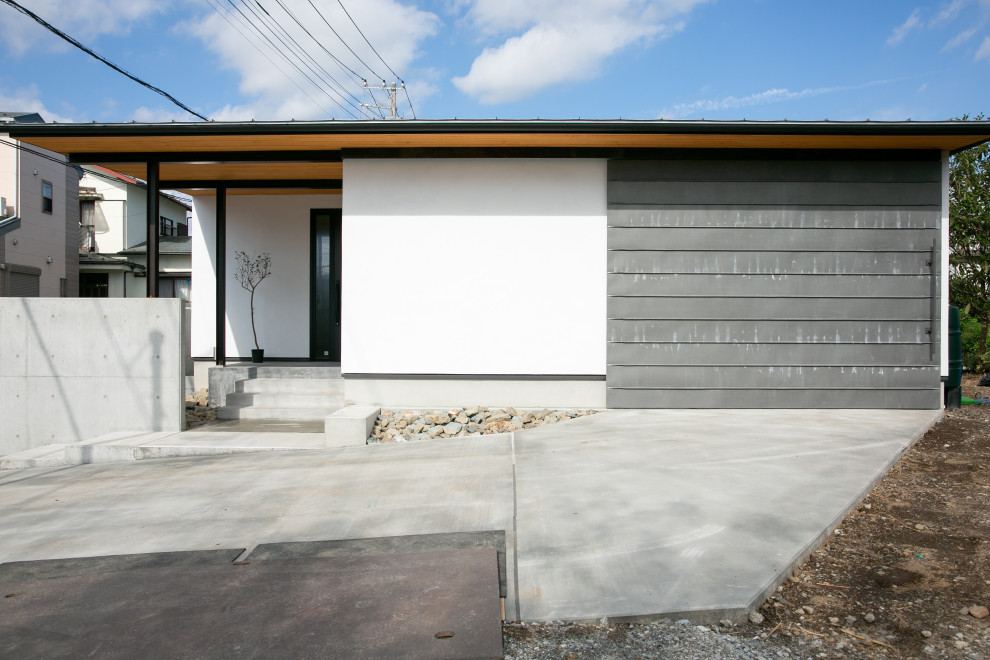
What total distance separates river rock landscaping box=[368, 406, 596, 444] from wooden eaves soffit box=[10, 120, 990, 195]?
297 centimetres

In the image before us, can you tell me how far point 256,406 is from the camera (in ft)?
23.7

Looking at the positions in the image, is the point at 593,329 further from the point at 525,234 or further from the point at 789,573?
the point at 789,573

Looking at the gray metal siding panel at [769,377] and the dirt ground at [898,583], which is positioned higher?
the gray metal siding panel at [769,377]

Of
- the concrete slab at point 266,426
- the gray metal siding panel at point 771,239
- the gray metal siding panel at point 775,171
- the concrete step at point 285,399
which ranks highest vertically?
the gray metal siding panel at point 775,171

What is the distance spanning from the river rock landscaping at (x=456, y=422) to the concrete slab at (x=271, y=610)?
3.17m

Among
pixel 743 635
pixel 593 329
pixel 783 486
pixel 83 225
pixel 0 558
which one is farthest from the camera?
pixel 83 225

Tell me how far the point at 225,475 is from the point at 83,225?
22.4 meters

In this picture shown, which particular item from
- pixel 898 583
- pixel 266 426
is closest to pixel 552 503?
pixel 898 583

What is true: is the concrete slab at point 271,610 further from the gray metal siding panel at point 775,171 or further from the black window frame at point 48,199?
the black window frame at point 48,199

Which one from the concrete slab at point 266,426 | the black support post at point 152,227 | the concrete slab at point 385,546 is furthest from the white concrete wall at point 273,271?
the concrete slab at point 385,546

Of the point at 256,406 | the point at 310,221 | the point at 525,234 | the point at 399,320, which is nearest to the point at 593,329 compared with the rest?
the point at 525,234

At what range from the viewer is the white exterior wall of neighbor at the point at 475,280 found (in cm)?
700

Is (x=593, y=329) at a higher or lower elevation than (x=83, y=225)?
lower

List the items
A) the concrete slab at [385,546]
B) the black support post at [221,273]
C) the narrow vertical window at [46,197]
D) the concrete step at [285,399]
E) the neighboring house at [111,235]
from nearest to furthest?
the concrete slab at [385,546] → the concrete step at [285,399] → the black support post at [221,273] → the narrow vertical window at [46,197] → the neighboring house at [111,235]
